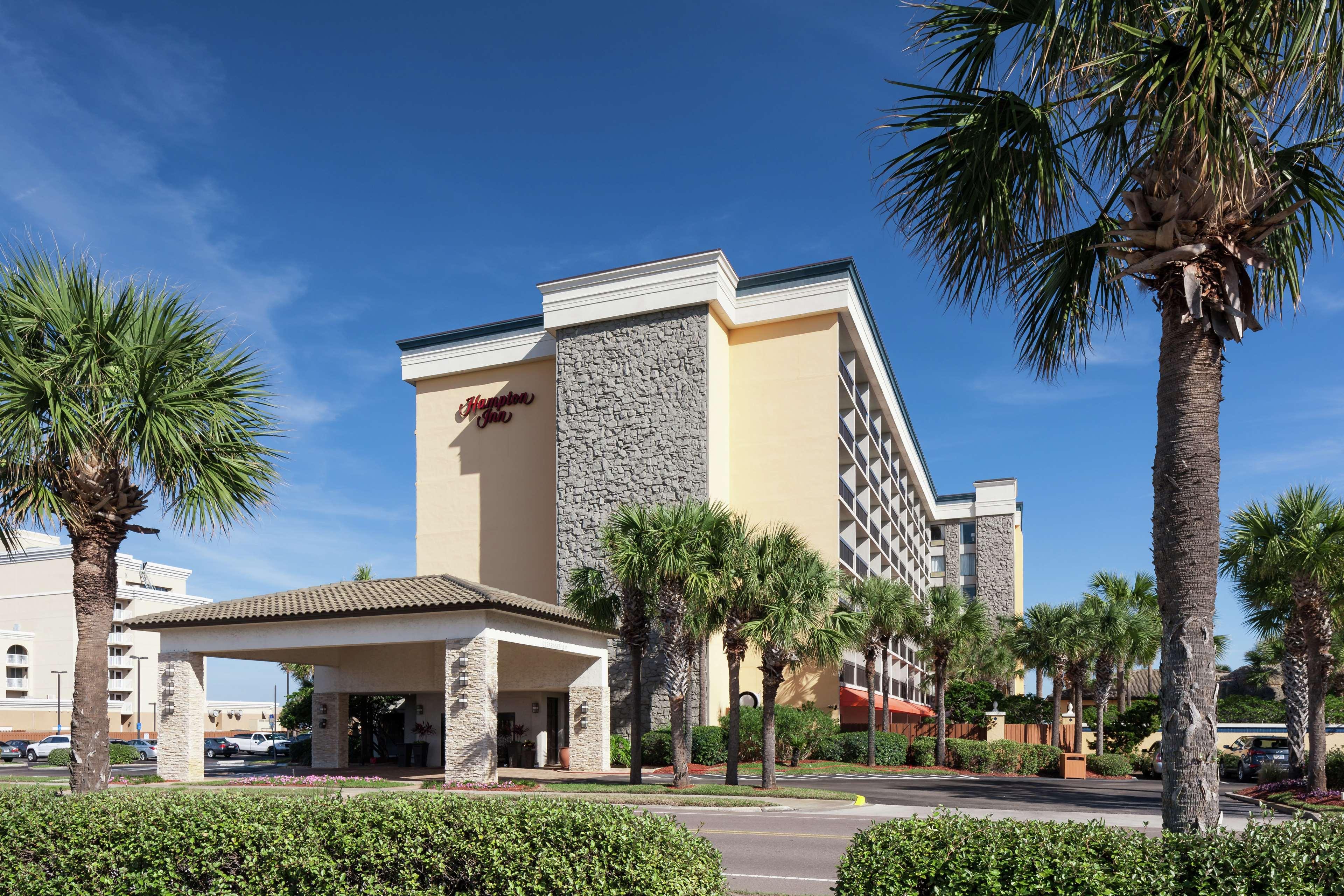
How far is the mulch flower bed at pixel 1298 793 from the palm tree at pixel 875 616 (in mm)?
Answer: 13596

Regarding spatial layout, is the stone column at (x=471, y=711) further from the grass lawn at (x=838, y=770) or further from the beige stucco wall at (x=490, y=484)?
the beige stucco wall at (x=490, y=484)

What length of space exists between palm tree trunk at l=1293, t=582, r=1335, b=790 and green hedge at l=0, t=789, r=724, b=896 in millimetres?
24168

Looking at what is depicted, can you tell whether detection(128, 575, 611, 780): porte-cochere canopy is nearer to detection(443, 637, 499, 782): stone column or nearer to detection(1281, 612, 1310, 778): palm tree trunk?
detection(443, 637, 499, 782): stone column

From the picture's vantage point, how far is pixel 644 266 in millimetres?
42969

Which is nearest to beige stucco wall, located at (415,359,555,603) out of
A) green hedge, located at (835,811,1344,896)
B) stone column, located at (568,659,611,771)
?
stone column, located at (568,659,611,771)

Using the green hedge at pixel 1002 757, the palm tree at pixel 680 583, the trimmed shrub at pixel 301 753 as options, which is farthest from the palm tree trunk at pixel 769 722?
the trimmed shrub at pixel 301 753

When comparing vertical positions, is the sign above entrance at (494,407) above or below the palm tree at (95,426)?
above

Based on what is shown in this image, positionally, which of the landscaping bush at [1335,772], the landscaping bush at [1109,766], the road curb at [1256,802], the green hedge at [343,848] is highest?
the green hedge at [343,848]

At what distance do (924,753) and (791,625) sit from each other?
76.3 feet

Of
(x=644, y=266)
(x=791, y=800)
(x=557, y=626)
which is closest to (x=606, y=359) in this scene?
(x=644, y=266)

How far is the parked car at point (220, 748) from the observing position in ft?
196

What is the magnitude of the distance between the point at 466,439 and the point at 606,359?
33.2 ft

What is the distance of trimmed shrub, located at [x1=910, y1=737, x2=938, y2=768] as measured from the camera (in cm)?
4456

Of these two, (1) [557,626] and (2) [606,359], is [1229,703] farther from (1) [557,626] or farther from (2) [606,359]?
(1) [557,626]
